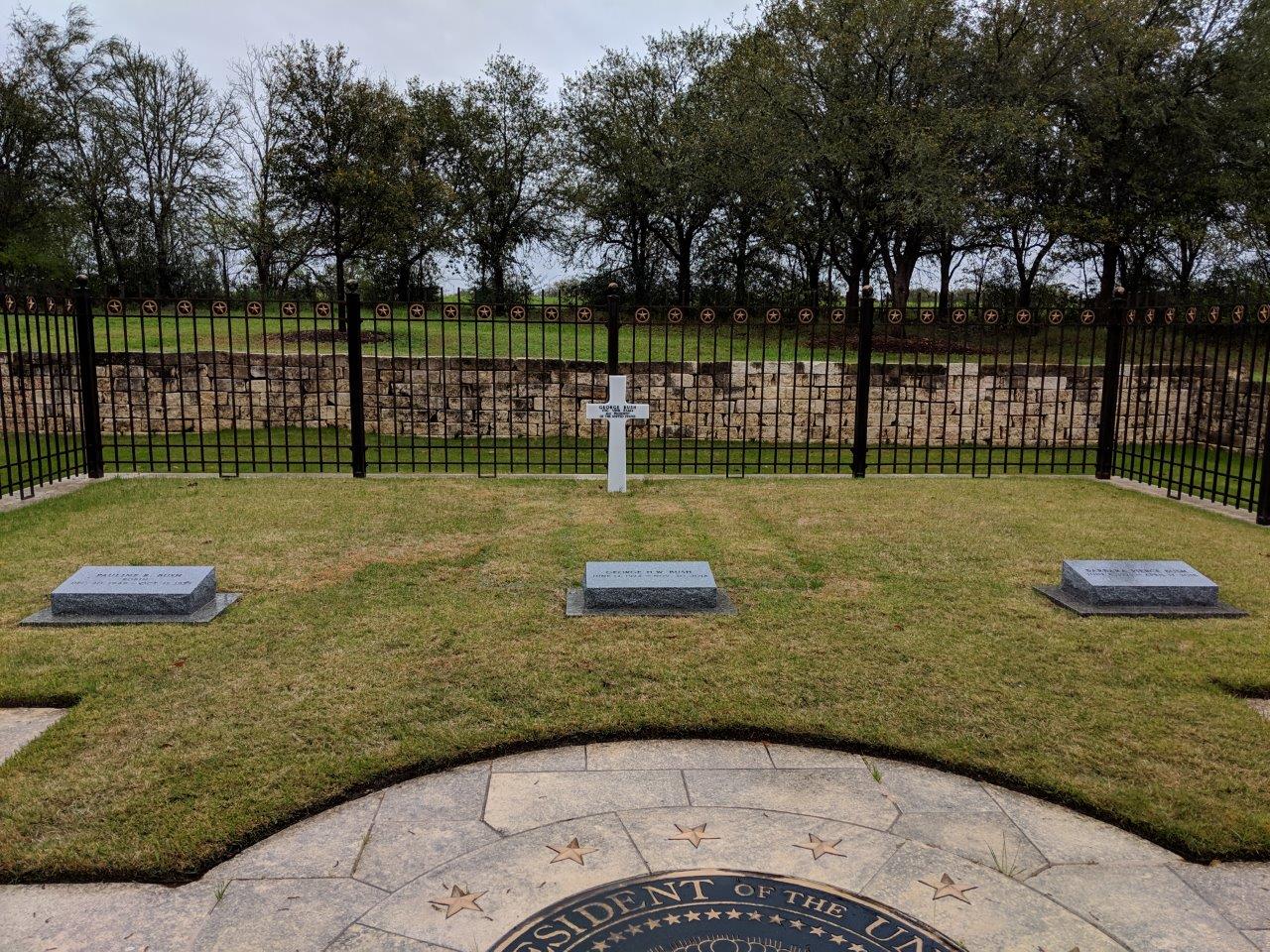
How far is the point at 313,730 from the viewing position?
157 inches

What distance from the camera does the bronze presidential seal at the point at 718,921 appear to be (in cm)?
257

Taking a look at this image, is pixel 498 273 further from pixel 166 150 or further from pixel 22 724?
pixel 22 724

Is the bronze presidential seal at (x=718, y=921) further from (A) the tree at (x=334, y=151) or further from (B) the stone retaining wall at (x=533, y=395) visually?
(A) the tree at (x=334, y=151)

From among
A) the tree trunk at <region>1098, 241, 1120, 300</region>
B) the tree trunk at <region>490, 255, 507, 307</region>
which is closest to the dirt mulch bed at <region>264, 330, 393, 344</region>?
the tree trunk at <region>490, 255, 507, 307</region>

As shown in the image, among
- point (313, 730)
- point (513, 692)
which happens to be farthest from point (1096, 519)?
point (313, 730)

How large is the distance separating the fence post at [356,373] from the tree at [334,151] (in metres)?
9.35

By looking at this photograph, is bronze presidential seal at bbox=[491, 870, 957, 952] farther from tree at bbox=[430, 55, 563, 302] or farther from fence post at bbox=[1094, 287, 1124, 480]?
tree at bbox=[430, 55, 563, 302]

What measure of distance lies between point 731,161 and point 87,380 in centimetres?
1634

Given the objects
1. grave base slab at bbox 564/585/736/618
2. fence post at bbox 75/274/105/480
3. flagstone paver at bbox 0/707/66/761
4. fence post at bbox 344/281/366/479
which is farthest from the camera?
fence post at bbox 344/281/366/479

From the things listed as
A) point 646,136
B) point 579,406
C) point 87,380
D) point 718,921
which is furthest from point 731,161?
point 718,921

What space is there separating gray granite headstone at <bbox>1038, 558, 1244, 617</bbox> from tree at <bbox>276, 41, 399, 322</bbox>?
16.5 meters

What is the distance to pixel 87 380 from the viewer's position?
10125 mm

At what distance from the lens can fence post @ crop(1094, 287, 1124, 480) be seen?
10.6m

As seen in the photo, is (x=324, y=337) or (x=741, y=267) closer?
(x=324, y=337)
